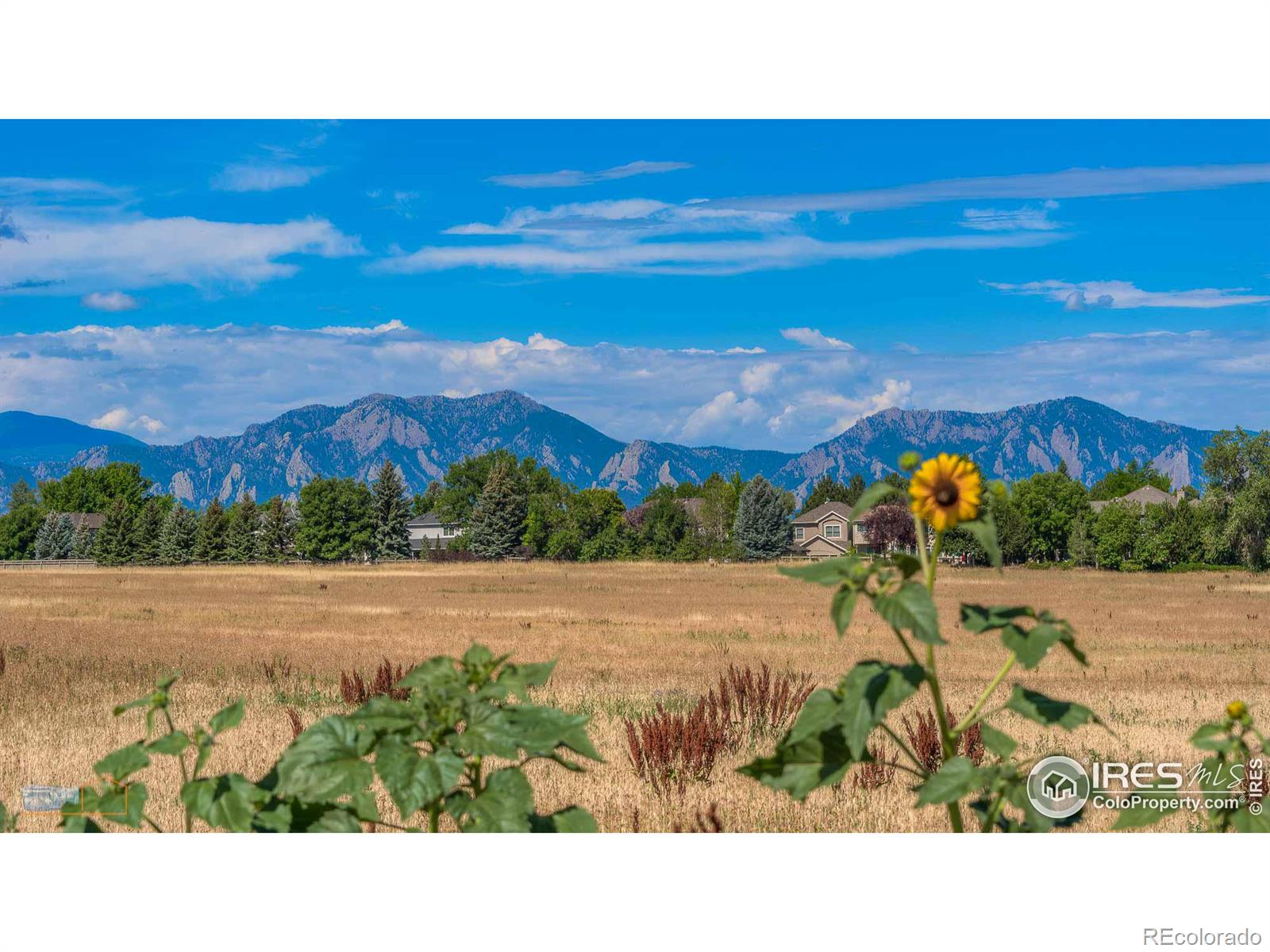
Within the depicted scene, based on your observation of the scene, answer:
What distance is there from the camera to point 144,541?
68375 mm

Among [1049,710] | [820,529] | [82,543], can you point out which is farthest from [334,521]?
[1049,710]

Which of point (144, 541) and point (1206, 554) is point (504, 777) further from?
point (144, 541)

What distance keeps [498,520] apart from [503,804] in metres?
93.8

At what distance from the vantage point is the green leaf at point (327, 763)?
3240 millimetres

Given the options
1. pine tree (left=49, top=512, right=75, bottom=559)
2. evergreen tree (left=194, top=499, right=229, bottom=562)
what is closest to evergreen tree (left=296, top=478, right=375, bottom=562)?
evergreen tree (left=194, top=499, right=229, bottom=562)

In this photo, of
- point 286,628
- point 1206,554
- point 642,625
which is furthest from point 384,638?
point 1206,554

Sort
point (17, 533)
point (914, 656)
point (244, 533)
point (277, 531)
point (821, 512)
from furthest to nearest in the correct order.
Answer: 1. point (821, 512)
2. point (277, 531)
3. point (244, 533)
4. point (17, 533)
5. point (914, 656)

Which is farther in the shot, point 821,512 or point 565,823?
point 821,512

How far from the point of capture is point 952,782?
3.22m

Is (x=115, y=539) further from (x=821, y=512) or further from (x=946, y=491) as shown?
(x=946, y=491)

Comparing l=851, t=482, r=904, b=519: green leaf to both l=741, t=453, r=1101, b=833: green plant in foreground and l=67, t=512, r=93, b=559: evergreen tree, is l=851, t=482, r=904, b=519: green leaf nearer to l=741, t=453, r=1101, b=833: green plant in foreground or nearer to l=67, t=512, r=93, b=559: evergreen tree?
l=741, t=453, r=1101, b=833: green plant in foreground

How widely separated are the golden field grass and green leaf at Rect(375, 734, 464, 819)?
4.61 meters

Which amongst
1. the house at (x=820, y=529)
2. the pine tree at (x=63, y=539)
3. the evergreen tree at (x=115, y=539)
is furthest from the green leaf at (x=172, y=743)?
the house at (x=820, y=529)

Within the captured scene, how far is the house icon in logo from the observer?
3920 mm
